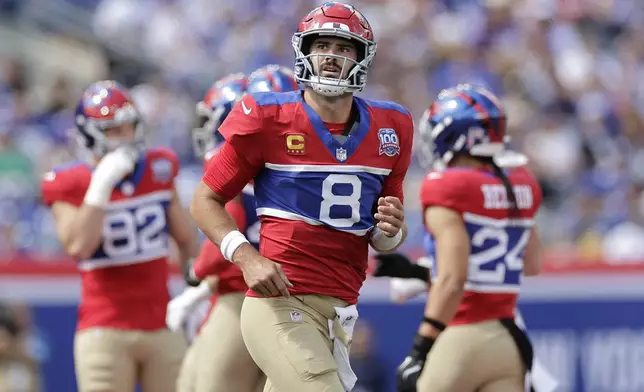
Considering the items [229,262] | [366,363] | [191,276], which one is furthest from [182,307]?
[366,363]

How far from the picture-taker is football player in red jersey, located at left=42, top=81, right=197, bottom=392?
248 inches

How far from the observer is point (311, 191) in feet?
15.5

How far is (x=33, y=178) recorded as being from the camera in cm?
1204

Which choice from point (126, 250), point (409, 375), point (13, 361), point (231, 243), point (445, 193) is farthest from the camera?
point (13, 361)

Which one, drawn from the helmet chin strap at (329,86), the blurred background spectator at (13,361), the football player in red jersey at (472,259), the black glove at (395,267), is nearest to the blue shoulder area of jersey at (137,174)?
the black glove at (395,267)

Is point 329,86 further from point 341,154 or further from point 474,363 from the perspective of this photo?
point 474,363

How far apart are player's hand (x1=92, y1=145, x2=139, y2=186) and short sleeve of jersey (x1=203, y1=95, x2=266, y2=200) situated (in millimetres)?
1665

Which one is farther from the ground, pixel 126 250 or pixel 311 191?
pixel 311 191

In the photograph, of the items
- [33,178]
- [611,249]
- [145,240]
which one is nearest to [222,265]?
[145,240]

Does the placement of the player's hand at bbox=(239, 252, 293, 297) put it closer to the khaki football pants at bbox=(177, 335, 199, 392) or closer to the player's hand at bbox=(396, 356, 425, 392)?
the player's hand at bbox=(396, 356, 425, 392)

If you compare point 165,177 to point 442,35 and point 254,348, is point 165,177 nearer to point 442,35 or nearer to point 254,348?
point 254,348

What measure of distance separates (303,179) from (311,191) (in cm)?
5

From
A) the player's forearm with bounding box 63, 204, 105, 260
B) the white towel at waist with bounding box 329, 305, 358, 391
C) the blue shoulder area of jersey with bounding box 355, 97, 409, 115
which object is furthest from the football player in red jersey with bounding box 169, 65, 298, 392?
the blue shoulder area of jersey with bounding box 355, 97, 409, 115

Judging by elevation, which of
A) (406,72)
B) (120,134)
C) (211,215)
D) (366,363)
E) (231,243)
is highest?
(406,72)
